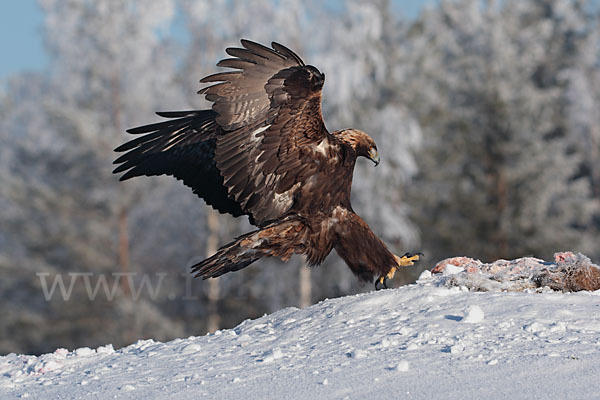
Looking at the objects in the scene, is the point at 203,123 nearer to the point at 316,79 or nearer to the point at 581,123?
the point at 316,79

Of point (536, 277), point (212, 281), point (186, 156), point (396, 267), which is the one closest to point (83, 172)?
point (212, 281)

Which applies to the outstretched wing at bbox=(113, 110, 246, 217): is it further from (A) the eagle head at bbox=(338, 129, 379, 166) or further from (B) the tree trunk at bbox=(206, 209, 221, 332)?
(B) the tree trunk at bbox=(206, 209, 221, 332)

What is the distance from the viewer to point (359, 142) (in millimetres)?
7129

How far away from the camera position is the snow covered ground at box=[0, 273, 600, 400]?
4.09 metres

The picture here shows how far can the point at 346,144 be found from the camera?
6820mm

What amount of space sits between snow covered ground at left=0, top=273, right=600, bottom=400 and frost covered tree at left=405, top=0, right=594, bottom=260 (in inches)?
715

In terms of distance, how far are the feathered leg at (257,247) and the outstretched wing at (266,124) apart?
0.23 meters

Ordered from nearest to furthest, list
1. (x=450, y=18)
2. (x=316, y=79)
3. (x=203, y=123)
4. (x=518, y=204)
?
(x=316, y=79)
(x=203, y=123)
(x=518, y=204)
(x=450, y=18)

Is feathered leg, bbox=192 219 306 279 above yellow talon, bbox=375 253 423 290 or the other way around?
above

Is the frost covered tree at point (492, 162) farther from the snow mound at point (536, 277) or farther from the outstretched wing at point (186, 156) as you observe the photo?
the snow mound at point (536, 277)

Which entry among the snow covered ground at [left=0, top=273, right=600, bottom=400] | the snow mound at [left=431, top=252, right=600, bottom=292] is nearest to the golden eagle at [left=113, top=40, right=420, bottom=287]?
the snow covered ground at [left=0, top=273, right=600, bottom=400]

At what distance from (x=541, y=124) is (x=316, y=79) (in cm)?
2076

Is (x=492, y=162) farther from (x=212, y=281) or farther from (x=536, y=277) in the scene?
(x=536, y=277)

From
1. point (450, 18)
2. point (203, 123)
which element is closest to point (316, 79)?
point (203, 123)
